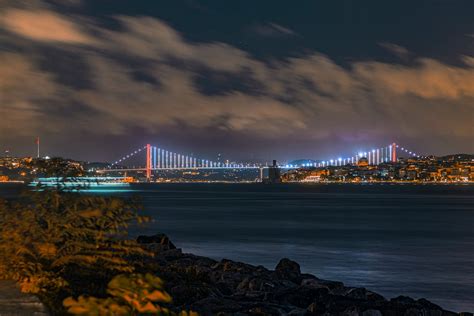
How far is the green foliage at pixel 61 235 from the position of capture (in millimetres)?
10164

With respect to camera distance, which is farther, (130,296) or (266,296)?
(266,296)

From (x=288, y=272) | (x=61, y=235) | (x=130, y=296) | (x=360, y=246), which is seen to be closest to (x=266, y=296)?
(x=61, y=235)

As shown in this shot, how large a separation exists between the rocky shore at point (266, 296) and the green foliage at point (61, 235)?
4.16ft

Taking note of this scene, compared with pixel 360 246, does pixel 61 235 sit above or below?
above

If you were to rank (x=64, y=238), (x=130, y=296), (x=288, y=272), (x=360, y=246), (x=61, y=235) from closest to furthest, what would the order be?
(x=130, y=296), (x=61, y=235), (x=64, y=238), (x=288, y=272), (x=360, y=246)

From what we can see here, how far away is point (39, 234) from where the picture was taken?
34.3 feet

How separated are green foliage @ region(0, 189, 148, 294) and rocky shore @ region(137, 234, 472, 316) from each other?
49.9 inches

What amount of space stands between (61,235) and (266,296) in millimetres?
3681

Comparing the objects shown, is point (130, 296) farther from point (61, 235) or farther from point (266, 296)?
point (266, 296)

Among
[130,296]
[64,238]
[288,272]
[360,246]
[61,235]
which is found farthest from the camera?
[360,246]

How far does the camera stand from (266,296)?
12242mm

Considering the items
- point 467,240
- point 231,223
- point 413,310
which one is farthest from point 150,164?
point 413,310

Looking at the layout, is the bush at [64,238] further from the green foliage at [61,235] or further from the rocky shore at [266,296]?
the rocky shore at [266,296]

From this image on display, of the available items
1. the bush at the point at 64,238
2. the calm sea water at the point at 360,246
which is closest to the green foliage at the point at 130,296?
the bush at the point at 64,238
